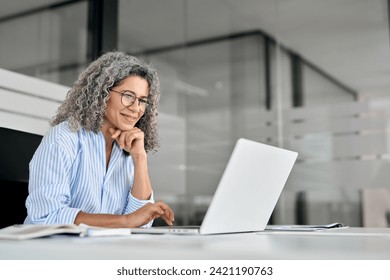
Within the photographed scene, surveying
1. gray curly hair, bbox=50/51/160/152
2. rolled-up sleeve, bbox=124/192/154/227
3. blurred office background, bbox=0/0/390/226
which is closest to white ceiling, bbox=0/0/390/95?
blurred office background, bbox=0/0/390/226

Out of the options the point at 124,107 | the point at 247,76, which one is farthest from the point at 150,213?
the point at 247,76

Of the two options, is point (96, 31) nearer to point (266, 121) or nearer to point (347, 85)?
point (266, 121)

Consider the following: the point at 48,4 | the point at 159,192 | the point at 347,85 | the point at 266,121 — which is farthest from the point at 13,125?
the point at 347,85

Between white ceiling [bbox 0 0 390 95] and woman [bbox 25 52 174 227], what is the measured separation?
1.66 meters

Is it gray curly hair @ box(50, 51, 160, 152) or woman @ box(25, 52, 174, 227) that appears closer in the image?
woman @ box(25, 52, 174, 227)

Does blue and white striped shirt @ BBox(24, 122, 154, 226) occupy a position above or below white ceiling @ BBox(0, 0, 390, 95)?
below

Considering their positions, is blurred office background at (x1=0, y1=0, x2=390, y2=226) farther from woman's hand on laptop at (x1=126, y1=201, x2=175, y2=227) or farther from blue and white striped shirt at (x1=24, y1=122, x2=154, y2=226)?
woman's hand on laptop at (x1=126, y1=201, x2=175, y2=227)

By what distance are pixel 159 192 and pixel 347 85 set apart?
1884 mm

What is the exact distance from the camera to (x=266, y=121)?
15.0 feet

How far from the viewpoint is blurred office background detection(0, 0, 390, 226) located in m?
4.04

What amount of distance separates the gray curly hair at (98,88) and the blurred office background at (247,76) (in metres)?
1.07

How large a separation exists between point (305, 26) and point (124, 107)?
2.72 metres

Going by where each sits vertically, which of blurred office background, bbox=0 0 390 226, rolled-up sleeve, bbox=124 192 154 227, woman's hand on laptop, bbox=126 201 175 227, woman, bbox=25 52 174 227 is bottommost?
woman's hand on laptop, bbox=126 201 175 227

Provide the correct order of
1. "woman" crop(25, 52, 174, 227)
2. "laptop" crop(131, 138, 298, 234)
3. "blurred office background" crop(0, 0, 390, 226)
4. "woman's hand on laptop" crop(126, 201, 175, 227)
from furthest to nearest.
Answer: "blurred office background" crop(0, 0, 390, 226)
"woman" crop(25, 52, 174, 227)
"woman's hand on laptop" crop(126, 201, 175, 227)
"laptop" crop(131, 138, 298, 234)
